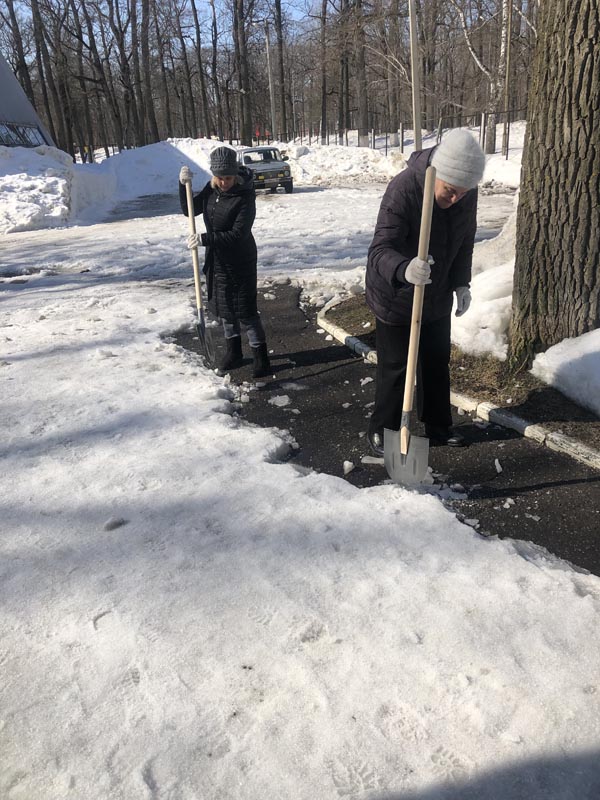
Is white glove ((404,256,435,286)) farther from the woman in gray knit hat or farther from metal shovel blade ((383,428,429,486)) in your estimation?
metal shovel blade ((383,428,429,486))

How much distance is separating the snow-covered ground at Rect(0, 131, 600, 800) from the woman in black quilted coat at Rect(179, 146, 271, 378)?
0.76m

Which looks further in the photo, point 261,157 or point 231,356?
point 261,157

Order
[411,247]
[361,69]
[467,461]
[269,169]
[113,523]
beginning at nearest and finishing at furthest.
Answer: [113,523], [411,247], [467,461], [269,169], [361,69]

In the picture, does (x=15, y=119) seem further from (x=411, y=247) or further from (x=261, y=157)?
(x=411, y=247)

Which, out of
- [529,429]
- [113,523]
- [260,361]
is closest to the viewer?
[113,523]

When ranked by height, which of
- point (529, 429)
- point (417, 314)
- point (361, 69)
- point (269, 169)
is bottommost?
point (529, 429)

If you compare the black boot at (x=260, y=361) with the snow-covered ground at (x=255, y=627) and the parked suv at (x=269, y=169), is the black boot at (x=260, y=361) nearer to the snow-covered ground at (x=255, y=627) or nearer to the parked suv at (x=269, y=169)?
the snow-covered ground at (x=255, y=627)

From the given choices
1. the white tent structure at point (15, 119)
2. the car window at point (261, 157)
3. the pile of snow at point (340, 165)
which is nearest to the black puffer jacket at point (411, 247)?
the car window at point (261, 157)

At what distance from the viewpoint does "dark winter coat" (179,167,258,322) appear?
4.86 meters

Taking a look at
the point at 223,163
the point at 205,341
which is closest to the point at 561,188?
the point at 223,163

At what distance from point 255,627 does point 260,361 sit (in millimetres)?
3166

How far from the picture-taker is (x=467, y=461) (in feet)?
12.5

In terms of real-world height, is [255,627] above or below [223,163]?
below

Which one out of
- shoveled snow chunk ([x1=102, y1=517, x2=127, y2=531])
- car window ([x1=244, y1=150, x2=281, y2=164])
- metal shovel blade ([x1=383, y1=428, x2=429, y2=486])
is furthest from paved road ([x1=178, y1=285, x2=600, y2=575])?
car window ([x1=244, y1=150, x2=281, y2=164])
